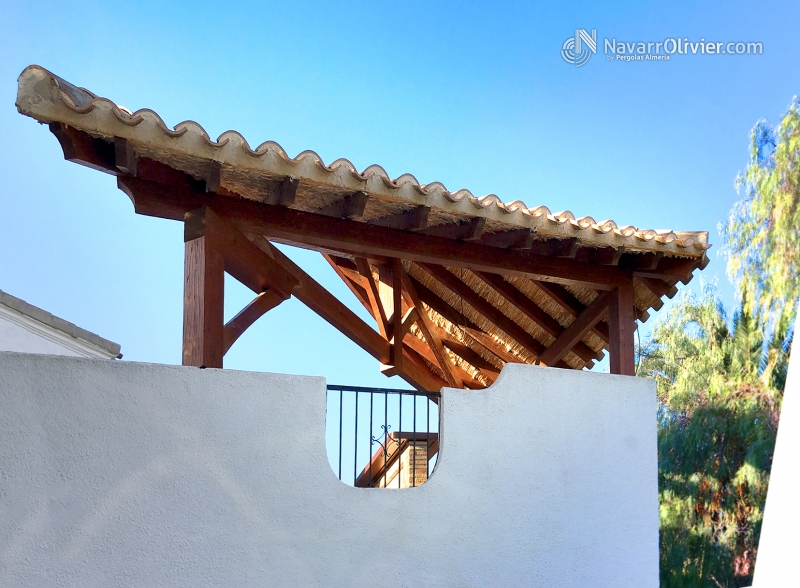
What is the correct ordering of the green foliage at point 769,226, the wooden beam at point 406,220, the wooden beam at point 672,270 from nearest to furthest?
the wooden beam at point 406,220
the wooden beam at point 672,270
the green foliage at point 769,226

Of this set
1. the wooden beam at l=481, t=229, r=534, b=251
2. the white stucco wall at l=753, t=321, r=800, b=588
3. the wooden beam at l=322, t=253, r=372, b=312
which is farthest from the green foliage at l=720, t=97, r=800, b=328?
the white stucco wall at l=753, t=321, r=800, b=588

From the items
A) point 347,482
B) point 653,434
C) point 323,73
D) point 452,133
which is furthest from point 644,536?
point 323,73

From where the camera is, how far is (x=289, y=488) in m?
4.00

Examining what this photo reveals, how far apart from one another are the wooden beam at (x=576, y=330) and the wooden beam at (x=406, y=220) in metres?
1.64

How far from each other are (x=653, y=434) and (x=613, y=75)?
22.8 m

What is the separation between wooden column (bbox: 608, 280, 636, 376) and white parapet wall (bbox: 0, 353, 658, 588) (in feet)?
0.89

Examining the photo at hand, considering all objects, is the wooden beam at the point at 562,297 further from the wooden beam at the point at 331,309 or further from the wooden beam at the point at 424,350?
the wooden beam at the point at 424,350

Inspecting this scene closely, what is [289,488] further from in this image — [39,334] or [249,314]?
[39,334]

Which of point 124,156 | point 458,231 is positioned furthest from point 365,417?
point 124,156

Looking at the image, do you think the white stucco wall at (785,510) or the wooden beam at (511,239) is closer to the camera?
the white stucco wall at (785,510)

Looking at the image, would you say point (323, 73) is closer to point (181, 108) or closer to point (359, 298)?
point (181, 108)

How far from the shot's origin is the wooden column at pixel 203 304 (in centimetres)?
426

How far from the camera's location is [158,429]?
375 cm

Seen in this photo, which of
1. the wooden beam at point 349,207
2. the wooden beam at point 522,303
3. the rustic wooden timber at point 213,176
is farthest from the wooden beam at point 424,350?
the rustic wooden timber at point 213,176
